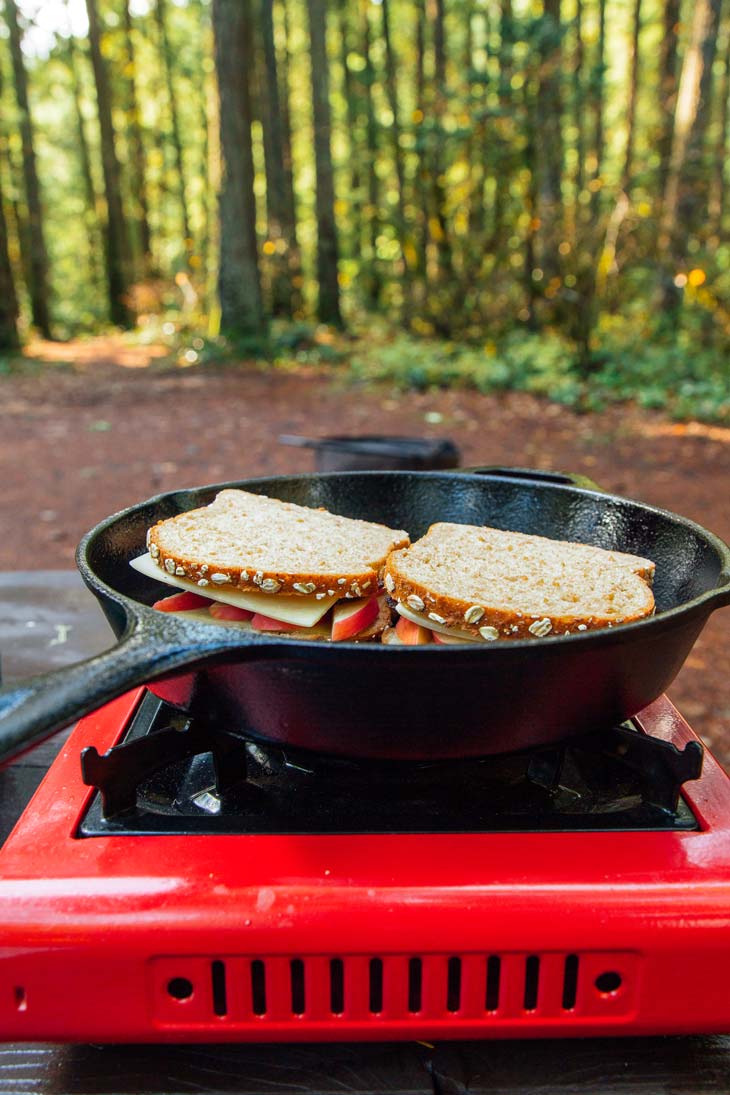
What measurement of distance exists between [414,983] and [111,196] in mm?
17649

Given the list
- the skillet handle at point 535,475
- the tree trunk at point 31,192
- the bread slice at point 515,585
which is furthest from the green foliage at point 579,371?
the tree trunk at point 31,192

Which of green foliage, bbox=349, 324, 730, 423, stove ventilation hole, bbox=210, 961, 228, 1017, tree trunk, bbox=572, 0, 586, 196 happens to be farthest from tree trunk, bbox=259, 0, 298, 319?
stove ventilation hole, bbox=210, 961, 228, 1017

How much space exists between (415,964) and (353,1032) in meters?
0.11

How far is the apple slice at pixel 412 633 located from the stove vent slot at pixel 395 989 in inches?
16.3

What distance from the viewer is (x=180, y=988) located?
0.96 m

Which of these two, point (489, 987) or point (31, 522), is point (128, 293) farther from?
point (489, 987)

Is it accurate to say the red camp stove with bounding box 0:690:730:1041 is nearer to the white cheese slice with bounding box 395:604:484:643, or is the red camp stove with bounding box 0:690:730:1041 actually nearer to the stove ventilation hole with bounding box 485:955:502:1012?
the stove ventilation hole with bounding box 485:955:502:1012

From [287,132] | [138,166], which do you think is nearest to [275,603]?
[287,132]

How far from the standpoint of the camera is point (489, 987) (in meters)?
0.97

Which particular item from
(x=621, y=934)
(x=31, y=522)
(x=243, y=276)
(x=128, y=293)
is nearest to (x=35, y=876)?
(x=621, y=934)

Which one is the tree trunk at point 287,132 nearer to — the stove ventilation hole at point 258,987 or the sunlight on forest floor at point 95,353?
the sunlight on forest floor at point 95,353

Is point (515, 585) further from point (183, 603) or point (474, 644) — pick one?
point (183, 603)

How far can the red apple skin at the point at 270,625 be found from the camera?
1248mm

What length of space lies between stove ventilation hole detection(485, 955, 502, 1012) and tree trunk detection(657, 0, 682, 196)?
11066 mm
